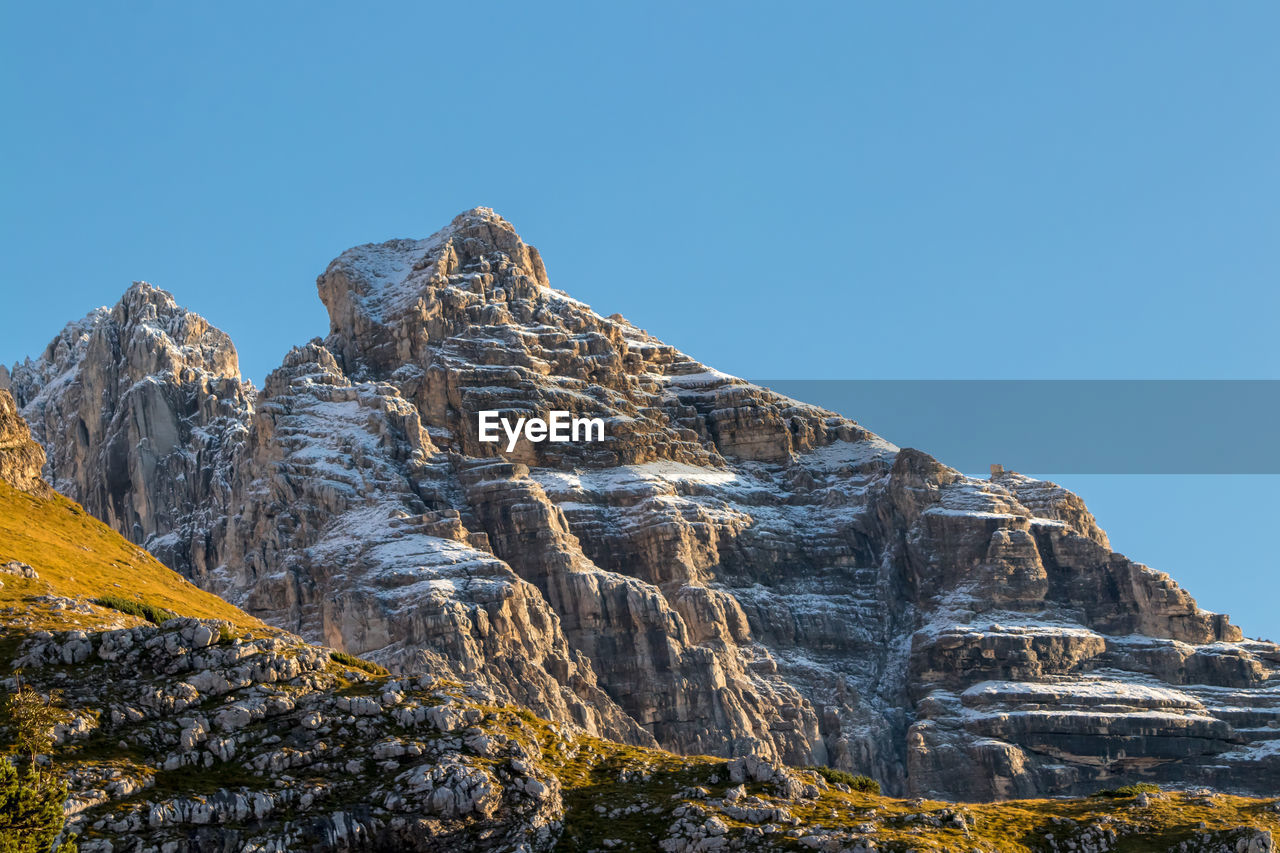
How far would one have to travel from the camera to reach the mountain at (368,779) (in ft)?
472

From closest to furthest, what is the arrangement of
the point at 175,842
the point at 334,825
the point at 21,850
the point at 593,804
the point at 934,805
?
1. the point at 21,850
2. the point at 175,842
3. the point at 334,825
4. the point at 593,804
5. the point at 934,805

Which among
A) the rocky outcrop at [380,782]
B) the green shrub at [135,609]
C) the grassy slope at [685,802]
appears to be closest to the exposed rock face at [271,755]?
the rocky outcrop at [380,782]

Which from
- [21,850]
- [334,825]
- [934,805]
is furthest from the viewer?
[934,805]

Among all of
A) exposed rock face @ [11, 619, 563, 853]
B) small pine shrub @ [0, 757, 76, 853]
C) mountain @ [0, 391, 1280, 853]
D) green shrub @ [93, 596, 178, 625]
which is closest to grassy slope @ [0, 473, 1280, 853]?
mountain @ [0, 391, 1280, 853]

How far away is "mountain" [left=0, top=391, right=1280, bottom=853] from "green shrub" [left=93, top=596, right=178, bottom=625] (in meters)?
6.40

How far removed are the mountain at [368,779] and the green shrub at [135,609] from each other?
6.40 m

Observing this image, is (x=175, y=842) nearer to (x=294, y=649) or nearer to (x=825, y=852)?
(x=294, y=649)

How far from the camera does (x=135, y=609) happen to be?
615 ft

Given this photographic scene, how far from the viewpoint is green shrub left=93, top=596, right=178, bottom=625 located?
186m

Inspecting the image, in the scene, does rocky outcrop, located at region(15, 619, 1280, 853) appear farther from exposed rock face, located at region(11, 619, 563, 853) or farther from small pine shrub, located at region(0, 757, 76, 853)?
small pine shrub, located at region(0, 757, 76, 853)

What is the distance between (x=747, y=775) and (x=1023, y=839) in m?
26.8

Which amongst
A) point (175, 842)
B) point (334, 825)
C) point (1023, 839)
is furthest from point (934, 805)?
point (175, 842)

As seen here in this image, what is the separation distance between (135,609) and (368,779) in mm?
47276

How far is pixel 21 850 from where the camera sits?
117 meters
